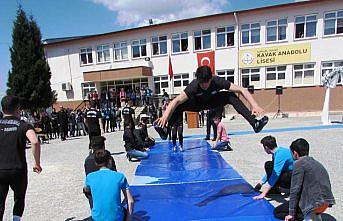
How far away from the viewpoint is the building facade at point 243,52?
65.6 ft

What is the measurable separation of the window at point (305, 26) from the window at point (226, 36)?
4719mm

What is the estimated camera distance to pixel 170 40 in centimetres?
2355

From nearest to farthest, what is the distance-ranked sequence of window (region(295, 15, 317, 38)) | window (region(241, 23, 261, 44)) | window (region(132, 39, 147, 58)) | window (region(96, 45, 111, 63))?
window (region(295, 15, 317, 38)) < window (region(241, 23, 261, 44)) < window (region(132, 39, 147, 58)) < window (region(96, 45, 111, 63))

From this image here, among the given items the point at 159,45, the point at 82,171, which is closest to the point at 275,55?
the point at 159,45

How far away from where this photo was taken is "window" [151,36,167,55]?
24.0m

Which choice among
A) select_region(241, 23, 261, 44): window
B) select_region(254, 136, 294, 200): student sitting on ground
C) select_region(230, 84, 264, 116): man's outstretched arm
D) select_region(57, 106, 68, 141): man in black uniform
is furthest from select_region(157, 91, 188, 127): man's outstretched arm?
select_region(241, 23, 261, 44): window

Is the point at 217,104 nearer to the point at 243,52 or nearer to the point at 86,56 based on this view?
the point at 243,52

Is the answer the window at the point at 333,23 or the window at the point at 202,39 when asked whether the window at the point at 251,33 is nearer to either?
the window at the point at 202,39

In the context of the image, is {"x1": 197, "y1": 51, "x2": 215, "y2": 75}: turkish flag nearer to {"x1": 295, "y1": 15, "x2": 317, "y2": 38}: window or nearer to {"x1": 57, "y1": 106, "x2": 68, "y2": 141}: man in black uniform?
{"x1": 295, "y1": 15, "x2": 317, "y2": 38}: window

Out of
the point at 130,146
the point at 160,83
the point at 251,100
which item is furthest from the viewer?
the point at 160,83

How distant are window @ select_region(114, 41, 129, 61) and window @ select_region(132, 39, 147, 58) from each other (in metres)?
0.83

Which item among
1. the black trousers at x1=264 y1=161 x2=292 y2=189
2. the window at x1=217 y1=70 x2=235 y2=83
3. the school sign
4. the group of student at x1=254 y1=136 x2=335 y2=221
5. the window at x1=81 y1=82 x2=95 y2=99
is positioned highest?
the school sign

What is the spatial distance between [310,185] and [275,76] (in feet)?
63.6

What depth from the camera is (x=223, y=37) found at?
2222cm
